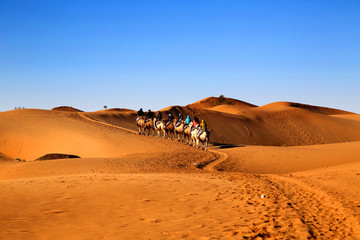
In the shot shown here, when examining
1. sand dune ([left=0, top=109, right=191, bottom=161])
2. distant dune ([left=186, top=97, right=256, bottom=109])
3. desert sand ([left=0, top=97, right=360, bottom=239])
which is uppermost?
distant dune ([left=186, top=97, right=256, bottom=109])

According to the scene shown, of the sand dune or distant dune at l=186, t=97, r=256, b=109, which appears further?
distant dune at l=186, t=97, r=256, b=109

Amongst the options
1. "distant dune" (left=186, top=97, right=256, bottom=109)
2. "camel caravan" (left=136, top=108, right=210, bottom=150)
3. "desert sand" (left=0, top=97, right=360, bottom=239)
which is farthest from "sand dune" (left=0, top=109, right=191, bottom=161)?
"distant dune" (left=186, top=97, right=256, bottom=109)

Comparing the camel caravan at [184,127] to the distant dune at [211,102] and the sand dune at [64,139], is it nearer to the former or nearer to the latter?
the sand dune at [64,139]

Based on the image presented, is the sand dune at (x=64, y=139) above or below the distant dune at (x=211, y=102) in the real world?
below

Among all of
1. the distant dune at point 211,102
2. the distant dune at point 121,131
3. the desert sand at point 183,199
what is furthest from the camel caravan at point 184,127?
the distant dune at point 211,102

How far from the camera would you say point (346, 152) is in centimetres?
2734

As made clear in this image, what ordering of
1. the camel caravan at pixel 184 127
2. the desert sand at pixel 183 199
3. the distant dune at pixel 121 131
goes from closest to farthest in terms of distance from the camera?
the desert sand at pixel 183 199
the camel caravan at pixel 184 127
the distant dune at pixel 121 131

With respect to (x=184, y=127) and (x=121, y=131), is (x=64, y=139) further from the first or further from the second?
(x=184, y=127)

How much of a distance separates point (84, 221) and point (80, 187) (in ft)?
13.2

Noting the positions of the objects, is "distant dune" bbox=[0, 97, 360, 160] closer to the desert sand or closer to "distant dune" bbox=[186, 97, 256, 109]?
the desert sand

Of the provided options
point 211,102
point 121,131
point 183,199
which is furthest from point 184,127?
point 211,102

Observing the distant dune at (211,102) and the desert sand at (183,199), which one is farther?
the distant dune at (211,102)

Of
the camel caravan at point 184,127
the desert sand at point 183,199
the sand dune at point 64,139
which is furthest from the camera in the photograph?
the sand dune at point 64,139

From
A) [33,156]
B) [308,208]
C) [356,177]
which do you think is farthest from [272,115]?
[308,208]
